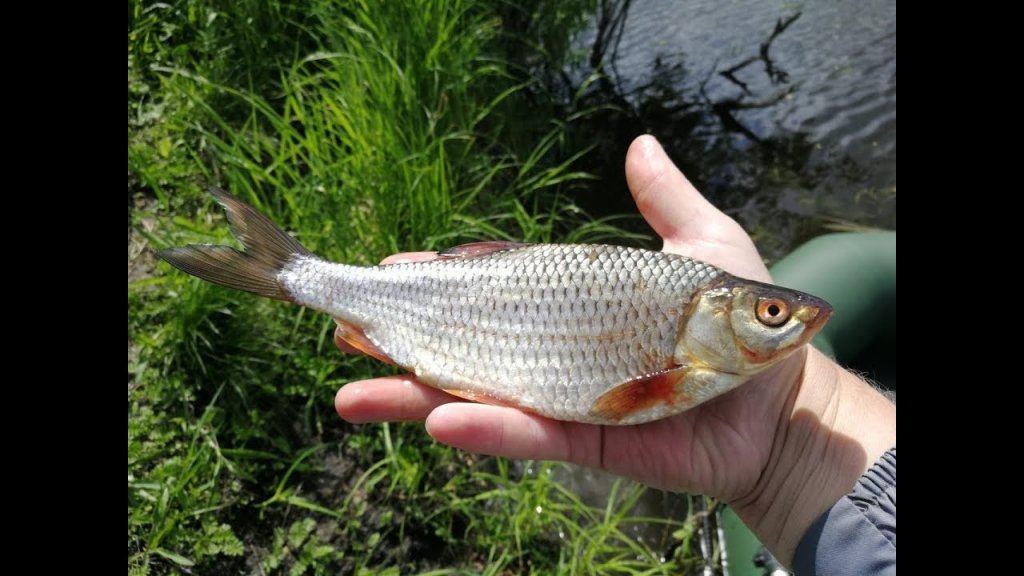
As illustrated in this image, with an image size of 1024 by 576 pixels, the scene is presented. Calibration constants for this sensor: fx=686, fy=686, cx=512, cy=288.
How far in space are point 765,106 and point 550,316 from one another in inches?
182

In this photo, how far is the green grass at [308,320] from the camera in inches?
126

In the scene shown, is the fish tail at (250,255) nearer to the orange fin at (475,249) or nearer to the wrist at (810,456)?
the orange fin at (475,249)

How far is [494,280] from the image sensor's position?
254cm

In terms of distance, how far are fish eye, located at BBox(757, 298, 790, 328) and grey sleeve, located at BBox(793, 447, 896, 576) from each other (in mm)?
609

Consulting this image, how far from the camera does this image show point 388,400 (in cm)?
260

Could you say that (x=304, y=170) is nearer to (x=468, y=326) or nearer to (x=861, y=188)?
(x=468, y=326)

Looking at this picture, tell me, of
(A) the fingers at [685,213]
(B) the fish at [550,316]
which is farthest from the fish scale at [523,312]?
(A) the fingers at [685,213]

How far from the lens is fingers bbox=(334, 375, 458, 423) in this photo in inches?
101

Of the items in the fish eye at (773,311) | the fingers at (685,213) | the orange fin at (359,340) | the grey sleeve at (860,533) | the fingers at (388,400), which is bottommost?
the grey sleeve at (860,533)

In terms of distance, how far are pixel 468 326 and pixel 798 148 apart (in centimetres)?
447

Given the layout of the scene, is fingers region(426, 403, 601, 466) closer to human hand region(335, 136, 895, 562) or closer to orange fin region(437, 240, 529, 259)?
human hand region(335, 136, 895, 562)

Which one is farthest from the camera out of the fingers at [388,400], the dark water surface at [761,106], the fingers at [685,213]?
the dark water surface at [761,106]

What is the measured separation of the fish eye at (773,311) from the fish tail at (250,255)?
5.57 ft
